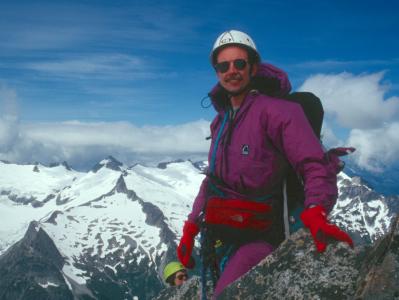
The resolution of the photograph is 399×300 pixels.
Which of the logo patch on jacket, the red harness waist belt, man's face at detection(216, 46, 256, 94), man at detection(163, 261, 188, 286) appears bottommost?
man at detection(163, 261, 188, 286)

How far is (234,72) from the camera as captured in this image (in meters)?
8.46

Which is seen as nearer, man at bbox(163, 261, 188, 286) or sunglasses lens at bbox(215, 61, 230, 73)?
sunglasses lens at bbox(215, 61, 230, 73)

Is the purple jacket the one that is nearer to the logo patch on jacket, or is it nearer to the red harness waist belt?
the logo patch on jacket

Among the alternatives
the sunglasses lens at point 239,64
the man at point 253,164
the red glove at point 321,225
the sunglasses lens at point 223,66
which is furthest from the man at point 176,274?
the red glove at point 321,225

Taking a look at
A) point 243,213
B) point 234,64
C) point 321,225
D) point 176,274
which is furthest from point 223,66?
point 176,274

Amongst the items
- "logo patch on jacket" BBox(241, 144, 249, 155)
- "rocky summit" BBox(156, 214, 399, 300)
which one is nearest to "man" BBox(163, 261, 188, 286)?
"rocky summit" BBox(156, 214, 399, 300)

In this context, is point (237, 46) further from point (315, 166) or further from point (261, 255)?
point (261, 255)

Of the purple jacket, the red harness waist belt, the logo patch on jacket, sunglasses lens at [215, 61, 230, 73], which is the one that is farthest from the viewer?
sunglasses lens at [215, 61, 230, 73]

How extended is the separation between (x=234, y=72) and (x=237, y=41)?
0.60m

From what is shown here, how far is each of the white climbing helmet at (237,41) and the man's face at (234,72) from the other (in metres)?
0.11

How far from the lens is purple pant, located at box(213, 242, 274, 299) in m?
8.05

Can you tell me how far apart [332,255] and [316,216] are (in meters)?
1.41

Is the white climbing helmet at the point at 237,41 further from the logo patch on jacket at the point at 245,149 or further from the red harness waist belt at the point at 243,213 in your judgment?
the red harness waist belt at the point at 243,213

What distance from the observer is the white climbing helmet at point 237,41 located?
8414 mm
